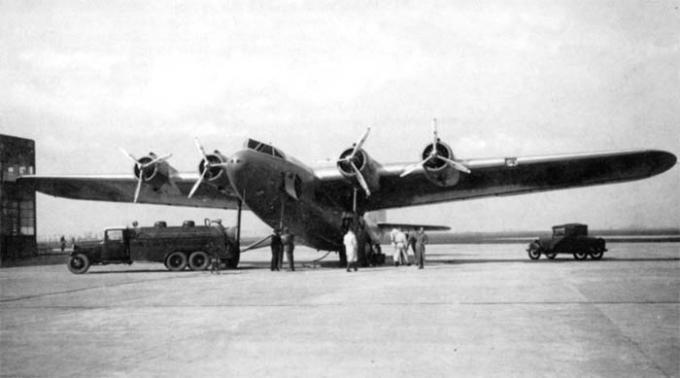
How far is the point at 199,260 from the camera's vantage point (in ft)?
73.2

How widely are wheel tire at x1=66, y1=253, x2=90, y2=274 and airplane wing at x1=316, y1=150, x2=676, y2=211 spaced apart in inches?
360

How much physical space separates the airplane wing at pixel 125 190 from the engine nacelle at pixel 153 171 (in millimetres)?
467

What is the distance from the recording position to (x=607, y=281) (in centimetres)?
1461

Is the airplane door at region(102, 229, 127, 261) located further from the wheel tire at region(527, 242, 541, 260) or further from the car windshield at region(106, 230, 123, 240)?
the wheel tire at region(527, 242, 541, 260)

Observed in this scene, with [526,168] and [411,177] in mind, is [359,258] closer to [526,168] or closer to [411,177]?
[411,177]

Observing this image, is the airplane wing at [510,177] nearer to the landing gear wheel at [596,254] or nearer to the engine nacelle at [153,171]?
the landing gear wheel at [596,254]

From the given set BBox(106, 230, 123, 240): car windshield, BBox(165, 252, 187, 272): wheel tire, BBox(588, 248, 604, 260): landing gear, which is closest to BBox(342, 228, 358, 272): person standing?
BBox(165, 252, 187, 272): wheel tire

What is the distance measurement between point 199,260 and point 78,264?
4204 millimetres

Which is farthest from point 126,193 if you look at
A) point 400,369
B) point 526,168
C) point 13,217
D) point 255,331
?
point 400,369

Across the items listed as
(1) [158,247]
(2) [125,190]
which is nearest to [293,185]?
(1) [158,247]

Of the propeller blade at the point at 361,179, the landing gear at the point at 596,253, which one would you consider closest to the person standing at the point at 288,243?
the propeller blade at the point at 361,179

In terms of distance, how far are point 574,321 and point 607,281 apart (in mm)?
6637

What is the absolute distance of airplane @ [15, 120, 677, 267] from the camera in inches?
839

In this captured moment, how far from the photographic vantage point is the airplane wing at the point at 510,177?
21.8 metres
